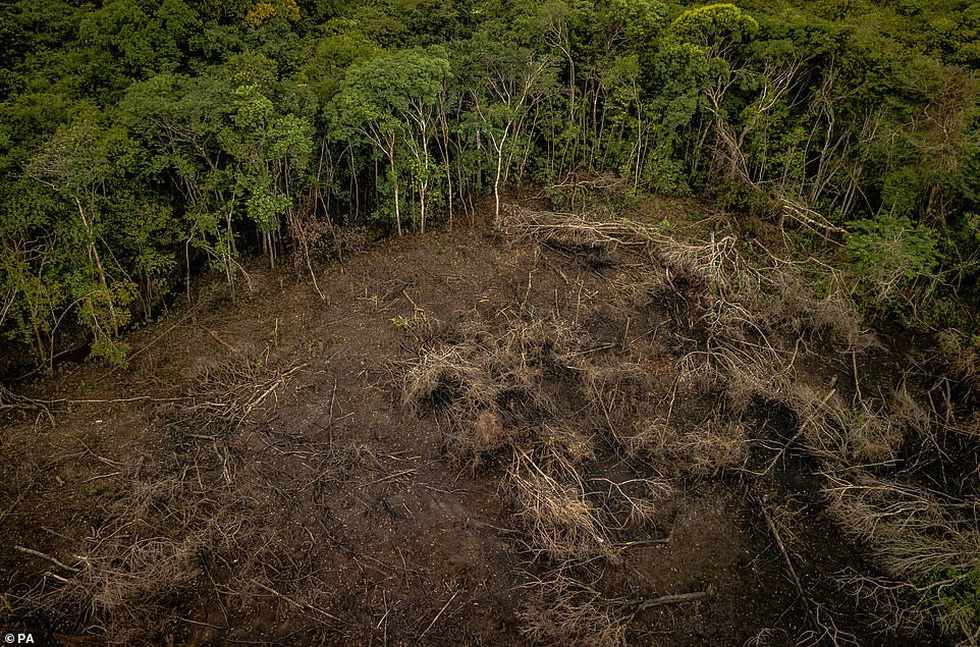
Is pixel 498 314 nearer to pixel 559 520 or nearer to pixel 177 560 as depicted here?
pixel 559 520

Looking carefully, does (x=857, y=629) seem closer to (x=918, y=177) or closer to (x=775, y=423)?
(x=775, y=423)

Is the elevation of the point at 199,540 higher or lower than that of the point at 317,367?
lower

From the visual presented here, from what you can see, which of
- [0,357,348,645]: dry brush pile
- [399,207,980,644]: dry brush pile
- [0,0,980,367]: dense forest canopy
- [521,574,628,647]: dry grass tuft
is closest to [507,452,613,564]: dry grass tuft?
[399,207,980,644]: dry brush pile

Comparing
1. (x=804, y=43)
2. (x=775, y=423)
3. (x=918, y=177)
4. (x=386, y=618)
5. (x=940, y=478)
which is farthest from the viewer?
(x=804, y=43)

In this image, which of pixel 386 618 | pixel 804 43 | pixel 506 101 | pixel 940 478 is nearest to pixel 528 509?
pixel 386 618

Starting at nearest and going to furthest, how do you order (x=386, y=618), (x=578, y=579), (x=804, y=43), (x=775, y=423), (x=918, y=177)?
(x=386, y=618) → (x=578, y=579) → (x=775, y=423) → (x=918, y=177) → (x=804, y=43)

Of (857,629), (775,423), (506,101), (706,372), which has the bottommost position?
(857,629)

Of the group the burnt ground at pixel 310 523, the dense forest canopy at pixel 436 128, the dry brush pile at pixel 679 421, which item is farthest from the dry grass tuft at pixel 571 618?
the dense forest canopy at pixel 436 128

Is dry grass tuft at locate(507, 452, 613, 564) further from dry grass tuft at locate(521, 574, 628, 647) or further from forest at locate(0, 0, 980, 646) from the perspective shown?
dry grass tuft at locate(521, 574, 628, 647)
